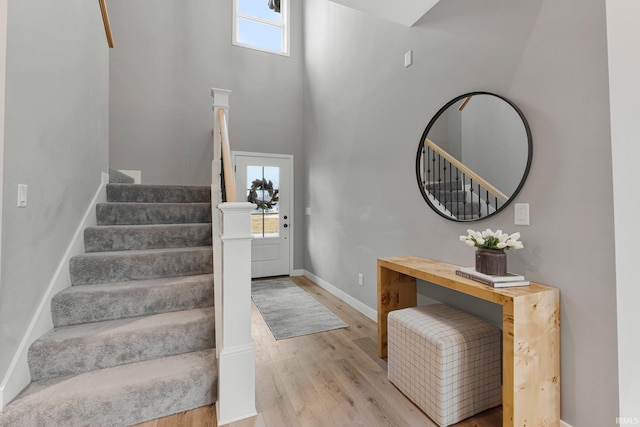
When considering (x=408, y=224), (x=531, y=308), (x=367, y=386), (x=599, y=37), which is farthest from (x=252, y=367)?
(x=599, y=37)

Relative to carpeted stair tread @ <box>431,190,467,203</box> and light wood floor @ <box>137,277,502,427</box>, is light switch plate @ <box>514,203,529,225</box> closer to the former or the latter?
carpeted stair tread @ <box>431,190,467,203</box>

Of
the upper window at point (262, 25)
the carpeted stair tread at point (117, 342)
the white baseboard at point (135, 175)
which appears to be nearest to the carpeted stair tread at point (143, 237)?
the carpeted stair tread at point (117, 342)

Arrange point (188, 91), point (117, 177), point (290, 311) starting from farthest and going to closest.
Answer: point (188, 91) < point (117, 177) < point (290, 311)

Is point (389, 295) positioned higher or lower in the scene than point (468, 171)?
lower

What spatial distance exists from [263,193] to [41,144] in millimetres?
3037

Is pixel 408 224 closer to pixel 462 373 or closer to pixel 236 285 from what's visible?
pixel 462 373

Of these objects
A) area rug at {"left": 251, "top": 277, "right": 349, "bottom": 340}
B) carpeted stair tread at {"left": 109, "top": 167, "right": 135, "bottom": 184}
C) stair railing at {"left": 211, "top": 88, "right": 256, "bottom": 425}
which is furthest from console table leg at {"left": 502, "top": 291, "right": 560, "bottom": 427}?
carpeted stair tread at {"left": 109, "top": 167, "right": 135, "bottom": 184}

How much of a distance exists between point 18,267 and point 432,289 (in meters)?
2.65

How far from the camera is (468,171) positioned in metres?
2.00

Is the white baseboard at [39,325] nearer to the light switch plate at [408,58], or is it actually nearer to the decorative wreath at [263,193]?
the decorative wreath at [263,193]

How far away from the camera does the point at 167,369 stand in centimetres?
171

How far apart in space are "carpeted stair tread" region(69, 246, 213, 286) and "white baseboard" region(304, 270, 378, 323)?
1660 mm

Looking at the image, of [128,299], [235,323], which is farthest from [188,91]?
[235,323]

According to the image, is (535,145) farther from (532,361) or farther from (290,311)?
(290,311)
